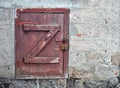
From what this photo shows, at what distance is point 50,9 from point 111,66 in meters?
1.46

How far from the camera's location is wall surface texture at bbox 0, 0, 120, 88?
17.9 feet

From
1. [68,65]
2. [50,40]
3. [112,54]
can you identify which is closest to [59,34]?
[50,40]

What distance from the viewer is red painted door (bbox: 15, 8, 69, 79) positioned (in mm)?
5473

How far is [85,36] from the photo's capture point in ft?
18.2

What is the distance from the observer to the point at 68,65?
5.59 metres

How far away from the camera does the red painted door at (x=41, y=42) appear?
5473 millimetres

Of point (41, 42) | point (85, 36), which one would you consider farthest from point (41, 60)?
point (85, 36)

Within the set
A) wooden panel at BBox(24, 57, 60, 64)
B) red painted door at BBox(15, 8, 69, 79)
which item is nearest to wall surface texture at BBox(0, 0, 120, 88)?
red painted door at BBox(15, 8, 69, 79)

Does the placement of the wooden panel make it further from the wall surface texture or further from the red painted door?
the wall surface texture

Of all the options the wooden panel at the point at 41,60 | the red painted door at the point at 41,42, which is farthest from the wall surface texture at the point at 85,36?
the wooden panel at the point at 41,60

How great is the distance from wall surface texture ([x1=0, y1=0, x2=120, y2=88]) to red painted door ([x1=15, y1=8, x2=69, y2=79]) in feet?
0.33

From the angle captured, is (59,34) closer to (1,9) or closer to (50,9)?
(50,9)

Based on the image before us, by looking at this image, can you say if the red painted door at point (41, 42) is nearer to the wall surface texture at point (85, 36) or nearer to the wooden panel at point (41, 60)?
the wooden panel at point (41, 60)

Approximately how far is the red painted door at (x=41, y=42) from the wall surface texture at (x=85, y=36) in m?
0.10
